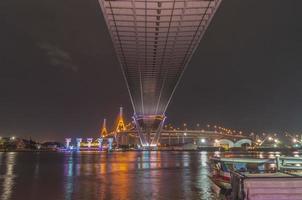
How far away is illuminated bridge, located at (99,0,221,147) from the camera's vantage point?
123ft

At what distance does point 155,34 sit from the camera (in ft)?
160

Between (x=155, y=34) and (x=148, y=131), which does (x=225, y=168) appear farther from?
(x=148, y=131)

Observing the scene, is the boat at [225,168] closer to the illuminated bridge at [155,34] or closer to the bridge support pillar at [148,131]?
the illuminated bridge at [155,34]

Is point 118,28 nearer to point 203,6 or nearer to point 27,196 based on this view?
point 203,6

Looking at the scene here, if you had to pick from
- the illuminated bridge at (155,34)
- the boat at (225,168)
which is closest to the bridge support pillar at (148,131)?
the illuminated bridge at (155,34)

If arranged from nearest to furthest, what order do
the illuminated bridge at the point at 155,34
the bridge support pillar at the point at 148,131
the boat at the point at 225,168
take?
the boat at the point at 225,168, the illuminated bridge at the point at 155,34, the bridge support pillar at the point at 148,131

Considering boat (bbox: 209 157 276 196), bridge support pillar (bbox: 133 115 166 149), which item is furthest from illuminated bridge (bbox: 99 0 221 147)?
bridge support pillar (bbox: 133 115 166 149)

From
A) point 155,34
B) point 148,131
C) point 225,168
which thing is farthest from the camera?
point 148,131

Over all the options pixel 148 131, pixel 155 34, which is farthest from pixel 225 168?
pixel 148 131

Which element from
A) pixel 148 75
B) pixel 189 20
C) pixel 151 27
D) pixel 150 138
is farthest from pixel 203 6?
pixel 150 138

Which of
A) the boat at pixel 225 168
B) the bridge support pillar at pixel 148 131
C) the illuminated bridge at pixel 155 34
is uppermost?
the illuminated bridge at pixel 155 34

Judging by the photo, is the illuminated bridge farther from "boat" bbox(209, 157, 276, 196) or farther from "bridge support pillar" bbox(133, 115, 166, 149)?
"bridge support pillar" bbox(133, 115, 166, 149)

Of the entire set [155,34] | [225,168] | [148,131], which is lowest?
[225,168]

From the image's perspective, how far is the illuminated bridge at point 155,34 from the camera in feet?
123
